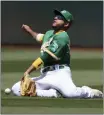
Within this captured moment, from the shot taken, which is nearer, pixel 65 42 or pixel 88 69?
pixel 65 42

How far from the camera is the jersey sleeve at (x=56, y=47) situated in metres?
8.04

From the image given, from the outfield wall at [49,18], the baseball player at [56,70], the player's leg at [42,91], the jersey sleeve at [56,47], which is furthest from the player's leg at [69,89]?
the outfield wall at [49,18]

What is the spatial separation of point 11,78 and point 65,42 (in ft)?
10.7

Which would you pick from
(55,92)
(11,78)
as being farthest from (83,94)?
(11,78)

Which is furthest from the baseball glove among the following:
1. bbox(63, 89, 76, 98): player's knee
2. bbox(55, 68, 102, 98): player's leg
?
bbox(63, 89, 76, 98): player's knee

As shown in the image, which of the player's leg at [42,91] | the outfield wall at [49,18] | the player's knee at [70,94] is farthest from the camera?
the outfield wall at [49,18]

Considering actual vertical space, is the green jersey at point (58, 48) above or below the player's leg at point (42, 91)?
above

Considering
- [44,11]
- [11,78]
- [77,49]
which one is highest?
[44,11]

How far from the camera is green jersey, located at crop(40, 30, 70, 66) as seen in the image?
805 centimetres

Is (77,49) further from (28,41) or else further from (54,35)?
(54,35)

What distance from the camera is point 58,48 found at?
8031 mm

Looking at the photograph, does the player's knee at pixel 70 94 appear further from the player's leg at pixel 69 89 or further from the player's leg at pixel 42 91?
the player's leg at pixel 42 91

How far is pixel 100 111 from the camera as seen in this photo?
23.3 feet

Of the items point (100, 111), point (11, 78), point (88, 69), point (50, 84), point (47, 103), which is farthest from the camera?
point (88, 69)
